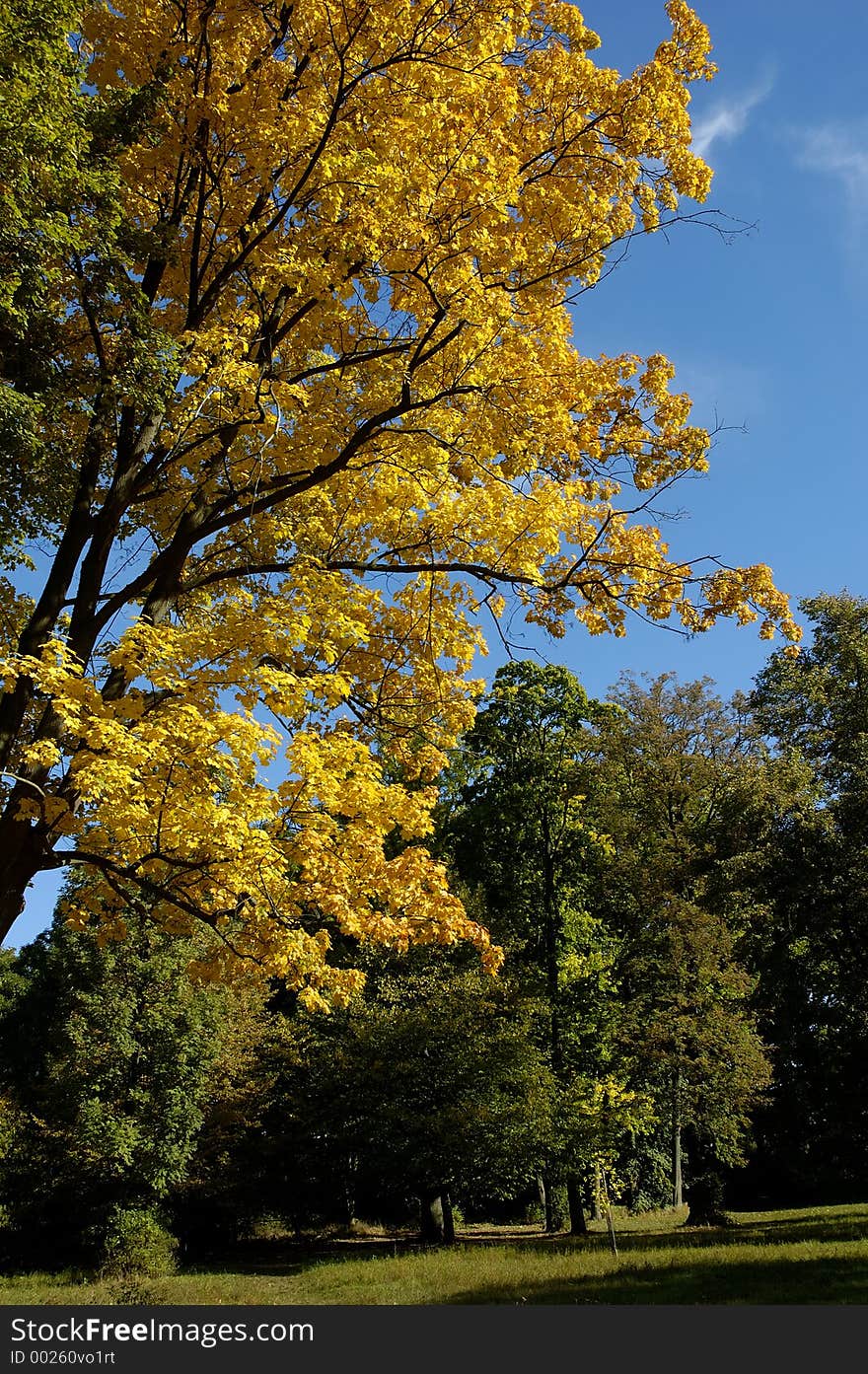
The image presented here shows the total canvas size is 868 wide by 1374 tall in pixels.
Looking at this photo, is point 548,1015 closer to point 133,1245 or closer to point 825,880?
point 825,880

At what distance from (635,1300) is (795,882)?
8265 mm

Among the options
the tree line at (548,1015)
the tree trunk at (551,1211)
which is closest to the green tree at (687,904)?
the tree line at (548,1015)

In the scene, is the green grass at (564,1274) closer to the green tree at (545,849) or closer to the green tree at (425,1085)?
the green tree at (425,1085)

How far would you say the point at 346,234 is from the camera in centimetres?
591

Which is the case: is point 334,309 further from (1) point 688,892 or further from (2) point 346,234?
(1) point 688,892

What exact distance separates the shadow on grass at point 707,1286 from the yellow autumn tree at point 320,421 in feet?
24.1

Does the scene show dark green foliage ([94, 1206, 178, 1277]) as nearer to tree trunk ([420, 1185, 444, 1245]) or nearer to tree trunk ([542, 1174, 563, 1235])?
tree trunk ([420, 1185, 444, 1245])

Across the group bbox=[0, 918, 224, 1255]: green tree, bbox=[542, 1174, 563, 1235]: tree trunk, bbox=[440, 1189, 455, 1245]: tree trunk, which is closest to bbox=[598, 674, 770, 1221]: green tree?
bbox=[542, 1174, 563, 1235]: tree trunk

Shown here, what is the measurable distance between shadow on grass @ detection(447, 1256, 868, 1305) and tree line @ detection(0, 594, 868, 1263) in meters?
4.80

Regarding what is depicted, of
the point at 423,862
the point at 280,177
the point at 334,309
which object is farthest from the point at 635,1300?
the point at 280,177

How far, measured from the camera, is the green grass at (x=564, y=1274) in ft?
37.2

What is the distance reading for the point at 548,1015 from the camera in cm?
2134

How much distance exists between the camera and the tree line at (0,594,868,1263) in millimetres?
18469

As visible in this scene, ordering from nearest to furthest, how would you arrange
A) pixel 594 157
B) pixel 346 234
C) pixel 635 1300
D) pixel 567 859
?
pixel 346 234 < pixel 594 157 < pixel 635 1300 < pixel 567 859
